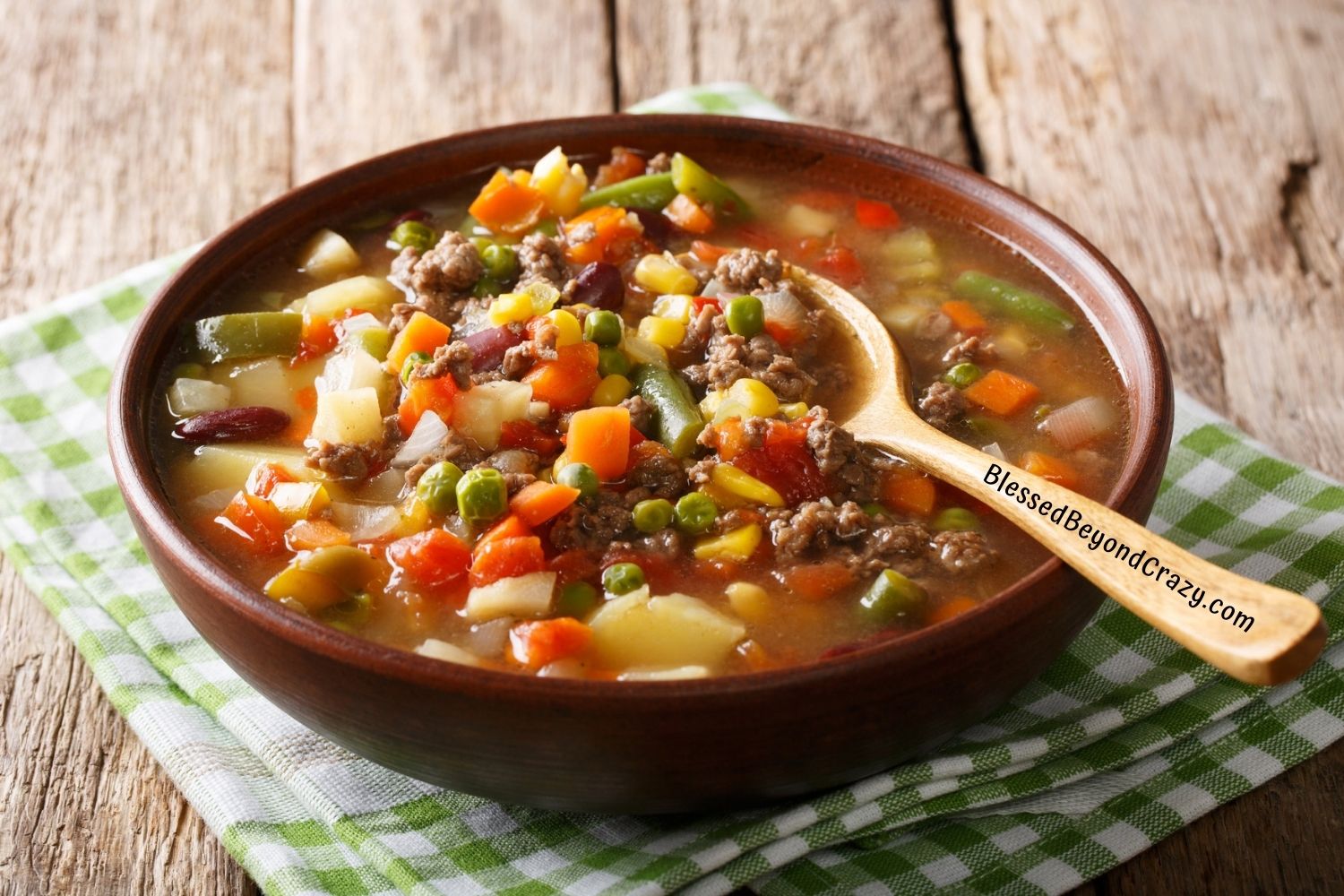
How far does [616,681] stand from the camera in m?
3.15

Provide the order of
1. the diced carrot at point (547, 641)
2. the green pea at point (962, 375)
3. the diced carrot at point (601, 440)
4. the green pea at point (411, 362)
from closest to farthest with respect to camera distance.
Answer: the diced carrot at point (547, 641) < the diced carrot at point (601, 440) < the green pea at point (411, 362) < the green pea at point (962, 375)

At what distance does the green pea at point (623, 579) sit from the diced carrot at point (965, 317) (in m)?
1.48

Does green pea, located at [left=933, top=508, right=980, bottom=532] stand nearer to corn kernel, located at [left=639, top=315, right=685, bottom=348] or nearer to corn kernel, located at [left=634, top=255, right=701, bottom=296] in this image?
corn kernel, located at [left=639, top=315, right=685, bottom=348]

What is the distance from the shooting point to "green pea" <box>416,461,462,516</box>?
12.7 feet

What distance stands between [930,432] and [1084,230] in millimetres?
2810

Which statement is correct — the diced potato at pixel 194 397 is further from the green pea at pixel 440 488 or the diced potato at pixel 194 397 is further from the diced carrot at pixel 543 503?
the diced carrot at pixel 543 503

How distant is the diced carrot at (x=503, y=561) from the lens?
371 cm

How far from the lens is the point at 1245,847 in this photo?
3.83 metres

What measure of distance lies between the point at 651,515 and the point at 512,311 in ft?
2.96

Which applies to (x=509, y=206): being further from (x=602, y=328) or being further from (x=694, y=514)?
(x=694, y=514)

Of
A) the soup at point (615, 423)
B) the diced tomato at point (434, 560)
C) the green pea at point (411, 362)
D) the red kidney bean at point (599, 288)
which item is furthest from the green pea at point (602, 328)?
the diced tomato at point (434, 560)

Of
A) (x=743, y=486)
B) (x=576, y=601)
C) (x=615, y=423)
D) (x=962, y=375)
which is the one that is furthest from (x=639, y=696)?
(x=962, y=375)

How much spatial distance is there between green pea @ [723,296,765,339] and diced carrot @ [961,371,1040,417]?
0.63m

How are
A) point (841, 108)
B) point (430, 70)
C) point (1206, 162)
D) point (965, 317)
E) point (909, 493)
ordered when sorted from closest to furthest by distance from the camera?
point (909, 493), point (965, 317), point (1206, 162), point (841, 108), point (430, 70)
